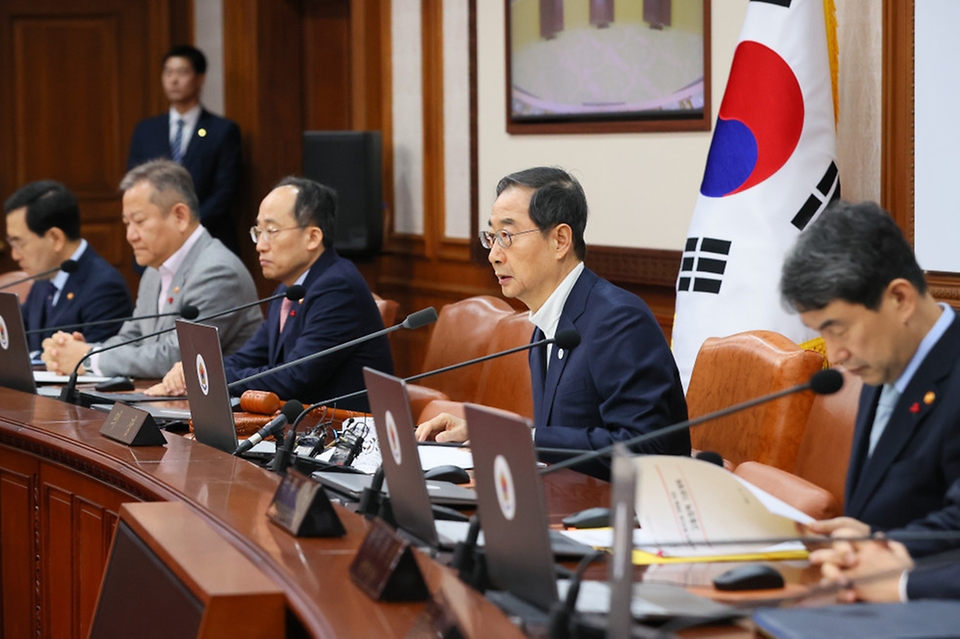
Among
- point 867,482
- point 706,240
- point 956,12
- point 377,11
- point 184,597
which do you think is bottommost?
point 184,597

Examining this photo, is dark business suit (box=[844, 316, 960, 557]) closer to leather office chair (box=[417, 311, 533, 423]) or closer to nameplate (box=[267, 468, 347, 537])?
nameplate (box=[267, 468, 347, 537])

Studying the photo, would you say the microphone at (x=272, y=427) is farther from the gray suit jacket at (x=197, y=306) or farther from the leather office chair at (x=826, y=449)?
the gray suit jacket at (x=197, y=306)

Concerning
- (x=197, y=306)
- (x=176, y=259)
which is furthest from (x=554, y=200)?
(x=176, y=259)

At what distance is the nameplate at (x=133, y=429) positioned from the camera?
8.74 feet

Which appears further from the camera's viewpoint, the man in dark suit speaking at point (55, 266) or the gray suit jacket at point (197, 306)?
the man in dark suit speaking at point (55, 266)

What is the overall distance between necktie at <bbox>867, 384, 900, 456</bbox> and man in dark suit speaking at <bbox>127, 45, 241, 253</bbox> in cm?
536

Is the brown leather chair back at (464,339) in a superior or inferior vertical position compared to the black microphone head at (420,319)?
inferior

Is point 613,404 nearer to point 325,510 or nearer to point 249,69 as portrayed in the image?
point 325,510

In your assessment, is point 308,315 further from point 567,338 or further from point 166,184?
point 567,338

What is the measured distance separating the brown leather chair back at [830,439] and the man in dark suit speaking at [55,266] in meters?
2.81

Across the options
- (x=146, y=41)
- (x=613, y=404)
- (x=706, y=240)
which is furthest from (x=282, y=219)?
(x=146, y=41)

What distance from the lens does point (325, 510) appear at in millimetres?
1904

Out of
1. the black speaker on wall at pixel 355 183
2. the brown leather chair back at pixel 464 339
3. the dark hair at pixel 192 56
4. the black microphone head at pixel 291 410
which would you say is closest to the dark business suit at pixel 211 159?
the dark hair at pixel 192 56

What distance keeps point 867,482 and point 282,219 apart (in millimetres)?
2384
